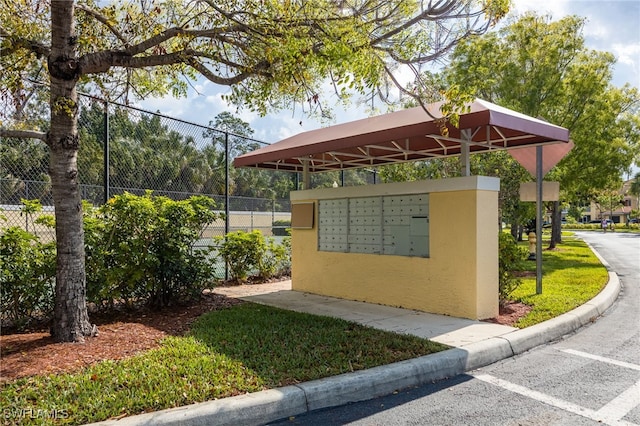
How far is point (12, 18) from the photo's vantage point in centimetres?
568

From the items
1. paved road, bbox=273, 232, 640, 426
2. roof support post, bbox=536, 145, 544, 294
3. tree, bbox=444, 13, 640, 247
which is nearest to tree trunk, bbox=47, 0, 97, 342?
paved road, bbox=273, 232, 640, 426

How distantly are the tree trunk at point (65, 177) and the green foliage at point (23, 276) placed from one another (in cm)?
103

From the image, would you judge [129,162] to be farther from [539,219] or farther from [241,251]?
[539,219]

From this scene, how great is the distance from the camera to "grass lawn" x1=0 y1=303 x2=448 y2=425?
3553mm

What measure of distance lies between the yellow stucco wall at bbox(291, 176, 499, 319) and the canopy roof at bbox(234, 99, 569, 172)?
0.80m

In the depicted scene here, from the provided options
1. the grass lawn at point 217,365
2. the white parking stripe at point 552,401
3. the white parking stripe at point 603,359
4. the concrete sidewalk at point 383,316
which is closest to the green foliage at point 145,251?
the grass lawn at point 217,365

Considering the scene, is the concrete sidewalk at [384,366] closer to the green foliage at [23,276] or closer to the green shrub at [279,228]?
the green foliage at [23,276]

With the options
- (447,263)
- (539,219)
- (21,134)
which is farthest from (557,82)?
(21,134)

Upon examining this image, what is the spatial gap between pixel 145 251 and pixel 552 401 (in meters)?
5.60

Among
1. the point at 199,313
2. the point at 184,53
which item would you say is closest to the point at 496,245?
the point at 199,313

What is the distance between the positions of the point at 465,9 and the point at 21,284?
253 inches

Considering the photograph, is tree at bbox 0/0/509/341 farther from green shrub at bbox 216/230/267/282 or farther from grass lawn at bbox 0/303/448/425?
green shrub at bbox 216/230/267/282

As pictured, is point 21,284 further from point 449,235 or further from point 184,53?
point 449,235

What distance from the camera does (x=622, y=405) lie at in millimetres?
3943
